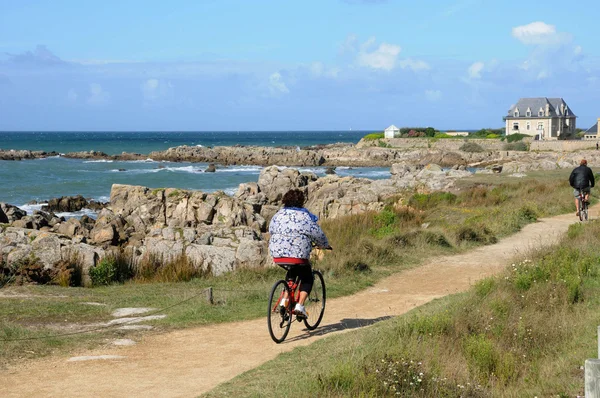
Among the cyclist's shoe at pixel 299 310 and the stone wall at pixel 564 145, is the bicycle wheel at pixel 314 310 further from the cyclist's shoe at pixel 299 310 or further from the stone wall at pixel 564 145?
the stone wall at pixel 564 145

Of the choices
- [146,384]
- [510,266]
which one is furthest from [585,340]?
[146,384]

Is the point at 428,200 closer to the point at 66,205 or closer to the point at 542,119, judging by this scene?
the point at 66,205

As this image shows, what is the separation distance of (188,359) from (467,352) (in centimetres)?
301

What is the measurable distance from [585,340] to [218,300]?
5248 millimetres

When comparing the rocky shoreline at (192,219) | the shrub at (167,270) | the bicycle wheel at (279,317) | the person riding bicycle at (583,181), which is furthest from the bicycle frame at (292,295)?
the person riding bicycle at (583,181)

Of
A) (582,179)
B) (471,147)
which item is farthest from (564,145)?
(582,179)

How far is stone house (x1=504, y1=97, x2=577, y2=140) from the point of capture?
91.5 metres

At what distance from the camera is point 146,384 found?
7.41 metres

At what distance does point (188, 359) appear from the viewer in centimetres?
837

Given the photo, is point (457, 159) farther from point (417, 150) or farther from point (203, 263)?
point (203, 263)

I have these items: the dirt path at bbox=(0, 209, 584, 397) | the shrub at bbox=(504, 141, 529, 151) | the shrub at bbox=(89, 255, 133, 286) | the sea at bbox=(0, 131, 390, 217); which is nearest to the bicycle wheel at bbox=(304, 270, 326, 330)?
the dirt path at bbox=(0, 209, 584, 397)

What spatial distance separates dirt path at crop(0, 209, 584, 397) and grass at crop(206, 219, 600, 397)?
44cm

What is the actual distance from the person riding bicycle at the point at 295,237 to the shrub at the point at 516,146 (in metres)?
76.1

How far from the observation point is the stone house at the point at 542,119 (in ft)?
300
